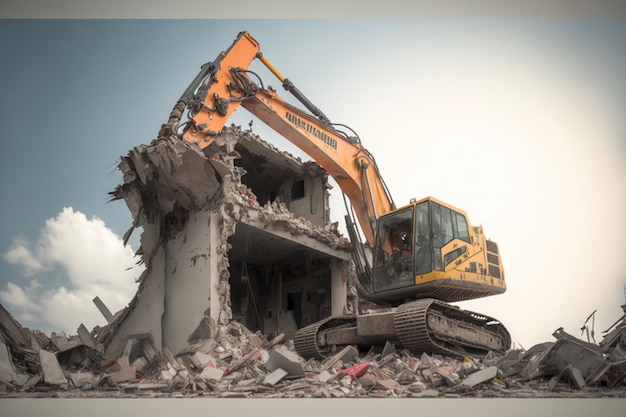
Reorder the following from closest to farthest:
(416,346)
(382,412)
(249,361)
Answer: (382,412), (249,361), (416,346)

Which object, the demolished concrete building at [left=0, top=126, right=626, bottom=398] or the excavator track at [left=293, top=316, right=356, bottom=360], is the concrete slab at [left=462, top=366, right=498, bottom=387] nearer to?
the demolished concrete building at [left=0, top=126, right=626, bottom=398]

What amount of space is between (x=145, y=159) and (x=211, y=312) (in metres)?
3.28

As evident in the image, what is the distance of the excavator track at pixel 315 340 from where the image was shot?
9.65 metres

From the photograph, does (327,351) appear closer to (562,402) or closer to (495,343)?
Result: (495,343)

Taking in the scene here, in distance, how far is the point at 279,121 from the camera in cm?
1132

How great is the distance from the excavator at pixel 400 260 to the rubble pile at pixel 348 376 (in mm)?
556

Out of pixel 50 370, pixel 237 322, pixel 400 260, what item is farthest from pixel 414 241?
pixel 50 370

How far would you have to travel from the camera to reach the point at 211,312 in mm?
10102

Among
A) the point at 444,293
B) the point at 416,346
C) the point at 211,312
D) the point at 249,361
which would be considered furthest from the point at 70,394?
the point at 444,293

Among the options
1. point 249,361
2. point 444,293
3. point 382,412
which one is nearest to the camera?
point 382,412

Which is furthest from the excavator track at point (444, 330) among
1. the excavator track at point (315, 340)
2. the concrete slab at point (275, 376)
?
the concrete slab at point (275, 376)

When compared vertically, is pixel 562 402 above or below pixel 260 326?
below

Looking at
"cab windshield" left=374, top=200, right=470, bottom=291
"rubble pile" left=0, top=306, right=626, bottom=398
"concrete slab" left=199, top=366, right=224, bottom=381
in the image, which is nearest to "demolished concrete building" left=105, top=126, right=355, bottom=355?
"rubble pile" left=0, top=306, right=626, bottom=398

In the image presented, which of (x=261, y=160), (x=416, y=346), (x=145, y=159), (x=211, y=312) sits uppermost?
(x=261, y=160)
